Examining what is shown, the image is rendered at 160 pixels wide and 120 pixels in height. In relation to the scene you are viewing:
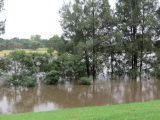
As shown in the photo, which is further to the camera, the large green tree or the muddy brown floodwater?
the large green tree

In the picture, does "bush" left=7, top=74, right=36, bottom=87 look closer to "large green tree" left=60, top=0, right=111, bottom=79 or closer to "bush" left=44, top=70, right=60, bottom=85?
"bush" left=44, top=70, right=60, bottom=85

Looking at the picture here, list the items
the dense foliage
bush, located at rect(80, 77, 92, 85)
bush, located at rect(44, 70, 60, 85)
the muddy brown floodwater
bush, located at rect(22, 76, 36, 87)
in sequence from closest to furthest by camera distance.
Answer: the muddy brown floodwater, bush, located at rect(22, 76, 36, 87), bush, located at rect(44, 70, 60, 85), bush, located at rect(80, 77, 92, 85), the dense foliage

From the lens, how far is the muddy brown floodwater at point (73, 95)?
19542 mm

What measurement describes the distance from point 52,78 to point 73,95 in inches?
201

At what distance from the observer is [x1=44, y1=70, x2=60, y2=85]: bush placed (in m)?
27.4

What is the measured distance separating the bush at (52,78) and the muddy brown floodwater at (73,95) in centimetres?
82

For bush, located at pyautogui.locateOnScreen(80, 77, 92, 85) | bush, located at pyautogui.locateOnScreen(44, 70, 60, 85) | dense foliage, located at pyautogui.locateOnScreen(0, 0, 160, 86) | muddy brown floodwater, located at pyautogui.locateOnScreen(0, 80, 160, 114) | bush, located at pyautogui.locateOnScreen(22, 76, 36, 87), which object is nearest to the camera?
muddy brown floodwater, located at pyautogui.locateOnScreen(0, 80, 160, 114)

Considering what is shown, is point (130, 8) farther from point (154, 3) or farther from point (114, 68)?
point (114, 68)

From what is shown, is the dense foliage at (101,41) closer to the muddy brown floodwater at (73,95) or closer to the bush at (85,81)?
the bush at (85,81)

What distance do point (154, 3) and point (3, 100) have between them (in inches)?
615

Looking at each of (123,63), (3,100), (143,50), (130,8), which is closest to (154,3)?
(130,8)

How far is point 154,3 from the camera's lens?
29.2 meters

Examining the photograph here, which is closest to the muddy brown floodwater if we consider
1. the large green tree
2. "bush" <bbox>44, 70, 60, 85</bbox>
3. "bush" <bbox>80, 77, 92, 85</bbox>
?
"bush" <bbox>80, 77, 92, 85</bbox>

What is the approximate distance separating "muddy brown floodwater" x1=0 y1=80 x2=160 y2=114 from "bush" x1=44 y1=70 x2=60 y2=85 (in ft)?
2.68
